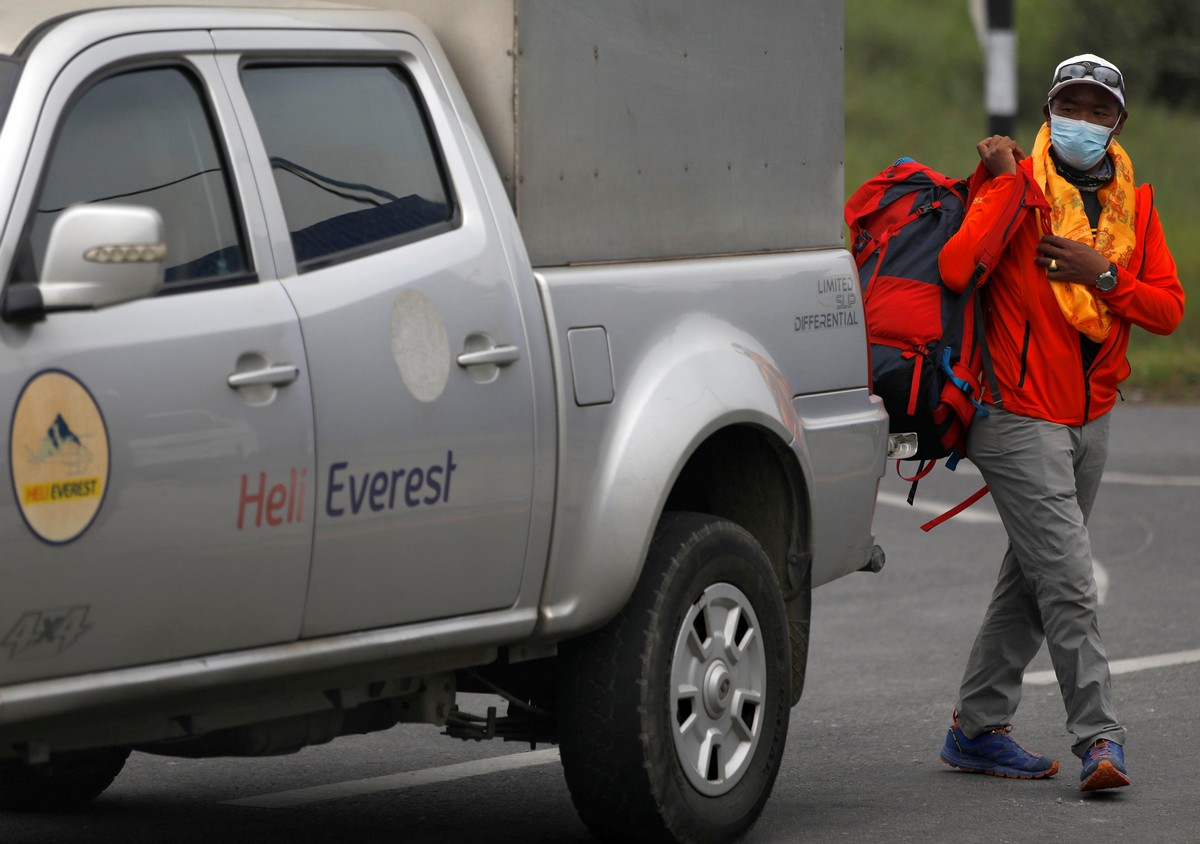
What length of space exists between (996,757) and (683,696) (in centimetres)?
156

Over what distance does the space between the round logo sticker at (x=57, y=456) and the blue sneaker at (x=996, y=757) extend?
10.7ft

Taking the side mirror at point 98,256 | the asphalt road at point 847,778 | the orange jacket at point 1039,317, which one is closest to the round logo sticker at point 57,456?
the side mirror at point 98,256

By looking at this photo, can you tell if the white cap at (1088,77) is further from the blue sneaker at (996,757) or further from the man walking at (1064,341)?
the blue sneaker at (996,757)

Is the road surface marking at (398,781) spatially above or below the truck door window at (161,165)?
below

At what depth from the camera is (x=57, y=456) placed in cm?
374

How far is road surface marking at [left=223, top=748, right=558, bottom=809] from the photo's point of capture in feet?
19.5

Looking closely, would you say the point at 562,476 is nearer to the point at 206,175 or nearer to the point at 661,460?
the point at 661,460

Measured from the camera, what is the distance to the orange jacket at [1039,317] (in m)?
6.00

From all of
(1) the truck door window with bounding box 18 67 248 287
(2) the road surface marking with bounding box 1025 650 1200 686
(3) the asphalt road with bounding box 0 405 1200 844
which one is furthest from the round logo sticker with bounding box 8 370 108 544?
(2) the road surface marking with bounding box 1025 650 1200 686

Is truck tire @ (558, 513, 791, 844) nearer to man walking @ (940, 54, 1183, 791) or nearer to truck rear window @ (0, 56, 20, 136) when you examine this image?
man walking @ (940, 54, 1183, 791)

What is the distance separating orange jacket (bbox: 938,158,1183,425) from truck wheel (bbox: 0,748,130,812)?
2.71 m

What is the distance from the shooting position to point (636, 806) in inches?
193

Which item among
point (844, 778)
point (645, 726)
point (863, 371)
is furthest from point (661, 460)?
point (844, 778)


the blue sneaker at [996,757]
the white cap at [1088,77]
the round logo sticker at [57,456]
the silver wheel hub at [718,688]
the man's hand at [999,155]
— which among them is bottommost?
the blue sneaker at [996,757]
